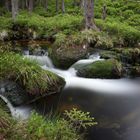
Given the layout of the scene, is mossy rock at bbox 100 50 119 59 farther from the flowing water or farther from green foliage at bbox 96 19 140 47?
green foliage at bbox 96 19 140 47

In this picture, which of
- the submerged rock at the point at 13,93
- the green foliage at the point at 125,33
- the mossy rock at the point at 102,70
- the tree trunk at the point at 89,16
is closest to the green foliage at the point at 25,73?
the submerged rock at the point at 13,93

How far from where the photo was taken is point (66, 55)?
46.6 ft

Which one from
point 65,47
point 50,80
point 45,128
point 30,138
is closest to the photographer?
point 30,138

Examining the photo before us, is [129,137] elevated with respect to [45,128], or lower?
lower

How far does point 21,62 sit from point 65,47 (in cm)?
474

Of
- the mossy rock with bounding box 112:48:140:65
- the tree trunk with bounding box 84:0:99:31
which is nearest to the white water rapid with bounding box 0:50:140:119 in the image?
the mossy rock with bounding box 112:48:140:65

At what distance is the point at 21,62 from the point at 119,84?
13.8 ft

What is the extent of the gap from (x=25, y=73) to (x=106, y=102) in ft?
9.44

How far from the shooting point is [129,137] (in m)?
8.04

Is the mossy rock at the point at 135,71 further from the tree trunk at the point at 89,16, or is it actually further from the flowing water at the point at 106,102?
the tree trunk at the point at 89,16

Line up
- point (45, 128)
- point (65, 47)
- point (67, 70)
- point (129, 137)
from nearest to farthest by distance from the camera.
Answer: point (45, 128), point (129, 137), point (67, 70), point (65, 47)

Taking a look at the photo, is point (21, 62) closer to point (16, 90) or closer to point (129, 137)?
point (16, 90)

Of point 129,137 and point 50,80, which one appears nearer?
point 129,137

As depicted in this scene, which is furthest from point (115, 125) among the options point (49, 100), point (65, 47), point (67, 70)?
point (65, 47)
